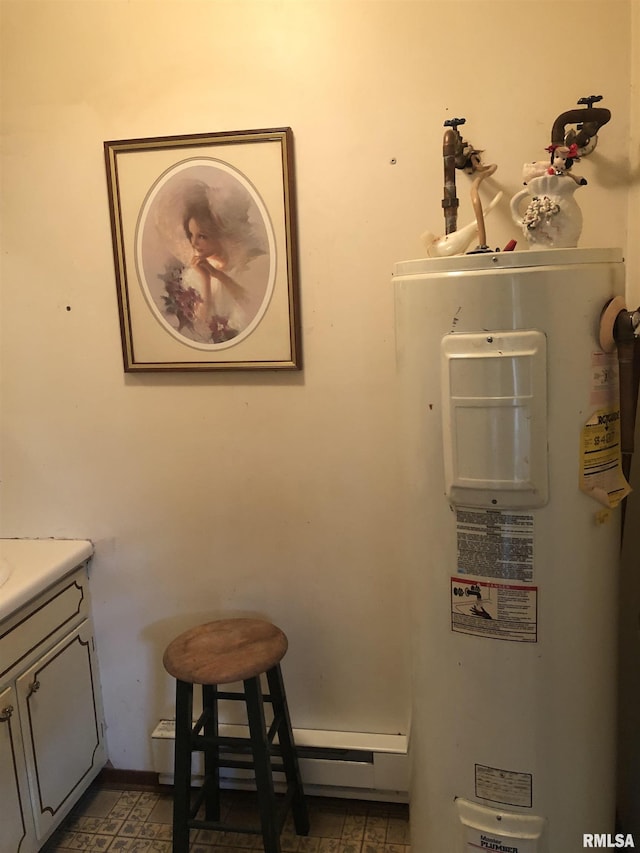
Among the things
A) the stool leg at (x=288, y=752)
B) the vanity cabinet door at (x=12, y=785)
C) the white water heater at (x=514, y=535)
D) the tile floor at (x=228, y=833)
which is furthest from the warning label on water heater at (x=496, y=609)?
the vanity cabinet door at (x=12, y=785)

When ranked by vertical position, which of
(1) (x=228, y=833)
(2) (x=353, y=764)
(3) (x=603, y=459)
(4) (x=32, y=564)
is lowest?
(1) (x=228, y=833)

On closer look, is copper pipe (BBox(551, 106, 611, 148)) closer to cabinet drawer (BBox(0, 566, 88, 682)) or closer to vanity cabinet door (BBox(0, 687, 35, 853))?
cabinet drawer (BBox(0, 566, 88, 682))

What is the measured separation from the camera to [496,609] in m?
1.25

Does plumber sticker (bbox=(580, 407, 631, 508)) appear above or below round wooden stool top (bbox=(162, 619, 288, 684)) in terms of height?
above

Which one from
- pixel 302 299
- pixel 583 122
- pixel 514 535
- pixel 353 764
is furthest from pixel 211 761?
pixel 583 122

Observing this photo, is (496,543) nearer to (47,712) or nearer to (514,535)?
(514,535)

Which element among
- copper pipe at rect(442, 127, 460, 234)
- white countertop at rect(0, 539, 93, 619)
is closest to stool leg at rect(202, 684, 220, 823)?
white countertop at rect(0, 539, 93, 619)

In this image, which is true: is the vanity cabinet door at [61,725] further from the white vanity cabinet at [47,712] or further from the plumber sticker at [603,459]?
the plumber sticker at [603,459]

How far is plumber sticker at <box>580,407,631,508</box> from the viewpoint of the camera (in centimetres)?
121

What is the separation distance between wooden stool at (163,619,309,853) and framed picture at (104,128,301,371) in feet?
2.20

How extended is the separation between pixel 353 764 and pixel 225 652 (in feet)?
1.73

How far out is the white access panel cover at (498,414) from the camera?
3.84 ft

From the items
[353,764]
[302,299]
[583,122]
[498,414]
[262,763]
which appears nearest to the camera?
[498,414]

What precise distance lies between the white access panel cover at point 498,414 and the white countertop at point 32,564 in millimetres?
1059
